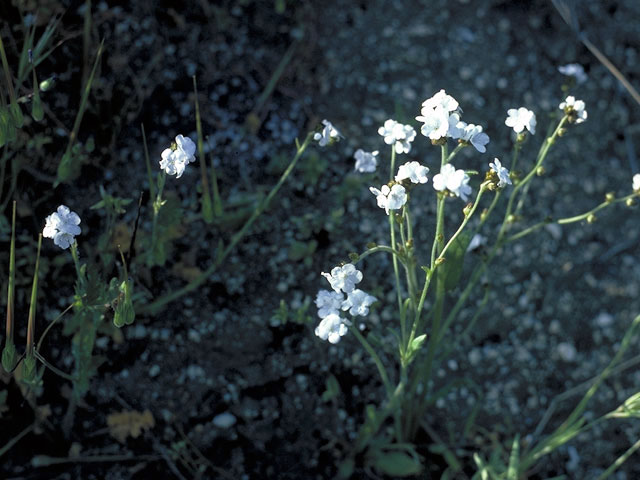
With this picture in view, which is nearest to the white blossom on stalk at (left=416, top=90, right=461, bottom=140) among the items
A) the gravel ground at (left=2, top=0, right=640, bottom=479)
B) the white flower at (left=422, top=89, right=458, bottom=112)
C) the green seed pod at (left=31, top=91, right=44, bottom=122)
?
the white flower at (left=422, top=89, right=458, bottom=112)

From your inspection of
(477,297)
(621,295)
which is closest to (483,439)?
(477,297)

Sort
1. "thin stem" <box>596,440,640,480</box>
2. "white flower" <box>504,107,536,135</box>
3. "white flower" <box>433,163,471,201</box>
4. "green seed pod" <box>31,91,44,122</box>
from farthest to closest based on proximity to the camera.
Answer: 1. "thin stem" <box>596,440,640,480</box>
2. "green seed pod" <box>31,91,44,122</box>
3. "white flower" <box>504,107,536,135</box>
4. "white flower" <box>433,163,471,201</box>

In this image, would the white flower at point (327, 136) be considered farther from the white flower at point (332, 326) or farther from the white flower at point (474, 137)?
the white flower at point (332, 326)

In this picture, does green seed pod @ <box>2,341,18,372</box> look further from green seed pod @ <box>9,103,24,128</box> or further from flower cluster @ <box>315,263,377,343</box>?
flower cluster @ <box>315,263,377,343</box>

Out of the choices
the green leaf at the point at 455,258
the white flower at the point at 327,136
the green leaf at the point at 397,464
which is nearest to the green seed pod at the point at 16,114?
the white flower at the point at 327,136

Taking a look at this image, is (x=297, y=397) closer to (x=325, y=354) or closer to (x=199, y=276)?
(x=325, y=354)

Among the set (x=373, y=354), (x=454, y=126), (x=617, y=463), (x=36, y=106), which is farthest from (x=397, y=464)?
(x=36, y=106)
